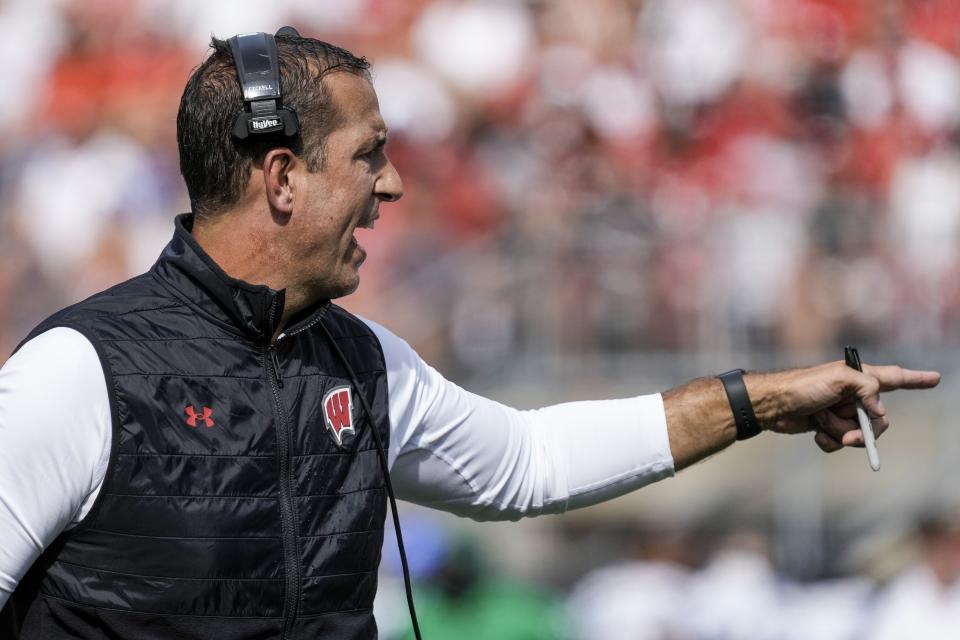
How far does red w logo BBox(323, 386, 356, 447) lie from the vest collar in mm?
154

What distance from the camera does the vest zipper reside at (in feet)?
7.09

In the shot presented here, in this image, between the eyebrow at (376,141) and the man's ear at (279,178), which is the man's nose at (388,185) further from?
the man's ear at (279,178)

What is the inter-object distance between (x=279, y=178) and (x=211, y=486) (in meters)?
0.52

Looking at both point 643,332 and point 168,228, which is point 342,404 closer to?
point 643,332

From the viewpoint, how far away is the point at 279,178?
2.27 meters

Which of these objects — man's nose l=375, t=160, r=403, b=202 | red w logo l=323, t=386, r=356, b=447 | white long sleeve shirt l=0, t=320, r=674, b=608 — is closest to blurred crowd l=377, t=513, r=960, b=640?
white long sleeve shirt l=0, t=320, r=674, b=608

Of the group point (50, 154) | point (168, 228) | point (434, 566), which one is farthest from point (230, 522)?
point (50, 154)

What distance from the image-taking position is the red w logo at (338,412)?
2289mm

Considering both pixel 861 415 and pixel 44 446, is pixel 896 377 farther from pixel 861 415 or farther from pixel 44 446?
pixel 44 446

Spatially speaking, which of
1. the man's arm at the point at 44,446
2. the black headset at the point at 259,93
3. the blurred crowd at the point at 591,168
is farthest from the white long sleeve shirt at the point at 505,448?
the blurred crowd at the point at 591,168

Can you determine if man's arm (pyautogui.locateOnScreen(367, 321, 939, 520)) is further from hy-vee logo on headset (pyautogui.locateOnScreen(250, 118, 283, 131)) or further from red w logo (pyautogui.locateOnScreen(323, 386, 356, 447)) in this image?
hy-vee logo on headset (pyautogui.locateOnScreen(250, 118, 283, 131))

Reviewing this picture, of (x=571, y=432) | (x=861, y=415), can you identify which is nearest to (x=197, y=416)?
(x=571, y=432)

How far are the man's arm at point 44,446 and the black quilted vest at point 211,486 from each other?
0.12 ft

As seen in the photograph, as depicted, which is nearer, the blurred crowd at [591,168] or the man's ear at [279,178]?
the man's ear at [279,178]
